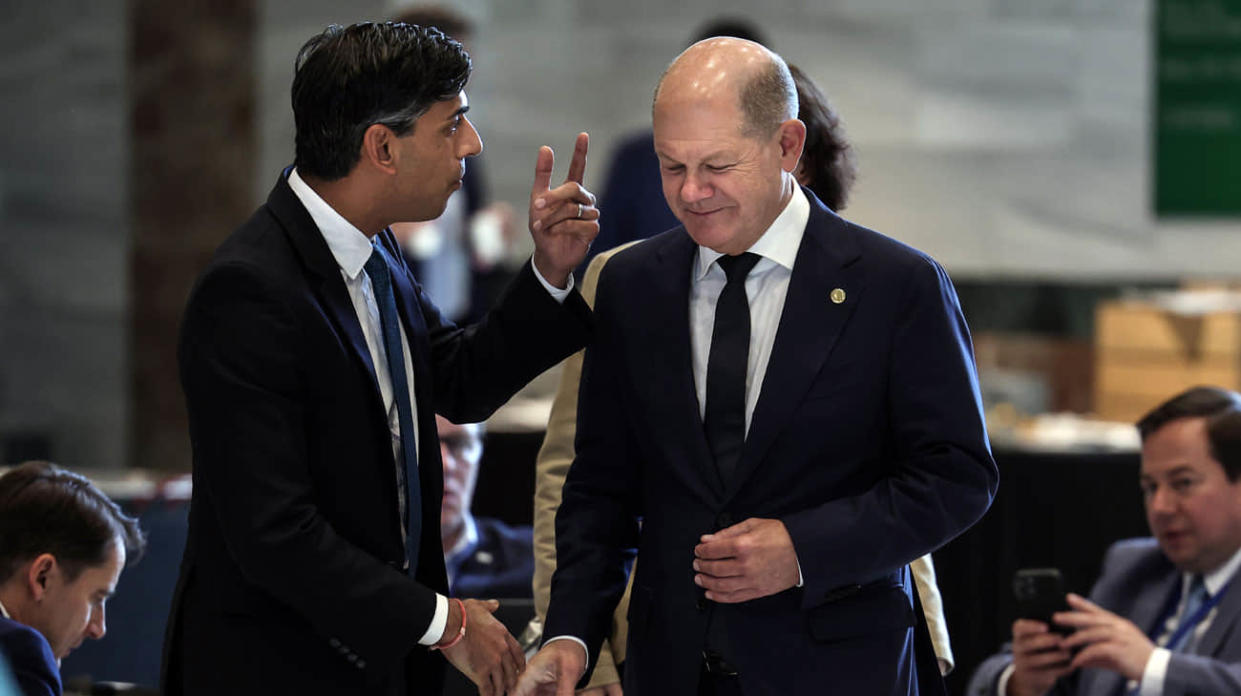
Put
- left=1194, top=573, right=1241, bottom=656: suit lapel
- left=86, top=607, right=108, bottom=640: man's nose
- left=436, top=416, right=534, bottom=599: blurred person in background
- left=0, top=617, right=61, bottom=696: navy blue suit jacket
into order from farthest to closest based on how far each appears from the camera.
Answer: left=436, top=416, right=534, bottom=599: blurred person in background → left=1194, top=573, right=1241, bottom=656: suit lapel → left=86, top=607, right=108, bottom=640: man's nose → left=0, top=617, right=61, bottom=696: navy blue suit jacket

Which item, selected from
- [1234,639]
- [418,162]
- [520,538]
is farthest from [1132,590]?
[418,162]

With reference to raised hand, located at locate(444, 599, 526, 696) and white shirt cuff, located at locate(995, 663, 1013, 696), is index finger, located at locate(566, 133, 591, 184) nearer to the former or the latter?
raised hand, located at locate(444, 599, 526, 696)

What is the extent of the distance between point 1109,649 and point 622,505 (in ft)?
4.46

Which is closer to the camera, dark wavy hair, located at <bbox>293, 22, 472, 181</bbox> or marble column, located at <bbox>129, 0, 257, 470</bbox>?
dark wavy hair, located at <bbox>293, 22, 472, 181</bbox>

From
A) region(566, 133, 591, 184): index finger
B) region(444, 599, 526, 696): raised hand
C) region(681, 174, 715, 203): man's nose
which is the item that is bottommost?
region(444, 599, 526, 696): raised hand

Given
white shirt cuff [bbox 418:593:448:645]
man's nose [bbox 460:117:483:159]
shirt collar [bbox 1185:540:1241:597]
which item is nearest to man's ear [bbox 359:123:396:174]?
man's nose [bbox 460:117:483:159]

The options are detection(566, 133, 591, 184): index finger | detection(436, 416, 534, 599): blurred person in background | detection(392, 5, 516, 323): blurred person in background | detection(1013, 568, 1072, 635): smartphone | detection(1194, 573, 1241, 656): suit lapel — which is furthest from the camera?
detection(392, 5, 516, 323): blurred person in background

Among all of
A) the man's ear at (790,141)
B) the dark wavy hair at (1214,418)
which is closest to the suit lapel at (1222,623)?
the dark wavy hair at (1214,418)

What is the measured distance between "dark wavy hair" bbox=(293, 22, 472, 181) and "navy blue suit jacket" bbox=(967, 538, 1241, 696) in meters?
1.92

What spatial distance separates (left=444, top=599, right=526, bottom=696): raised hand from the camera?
2080 millimetres

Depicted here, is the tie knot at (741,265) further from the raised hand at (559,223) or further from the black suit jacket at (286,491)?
the black suit jacket at (286,491)

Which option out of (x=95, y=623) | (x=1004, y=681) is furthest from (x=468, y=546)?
(x=1004, y=681)

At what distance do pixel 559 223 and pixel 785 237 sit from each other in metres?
0.34

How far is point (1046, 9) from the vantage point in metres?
7.63
